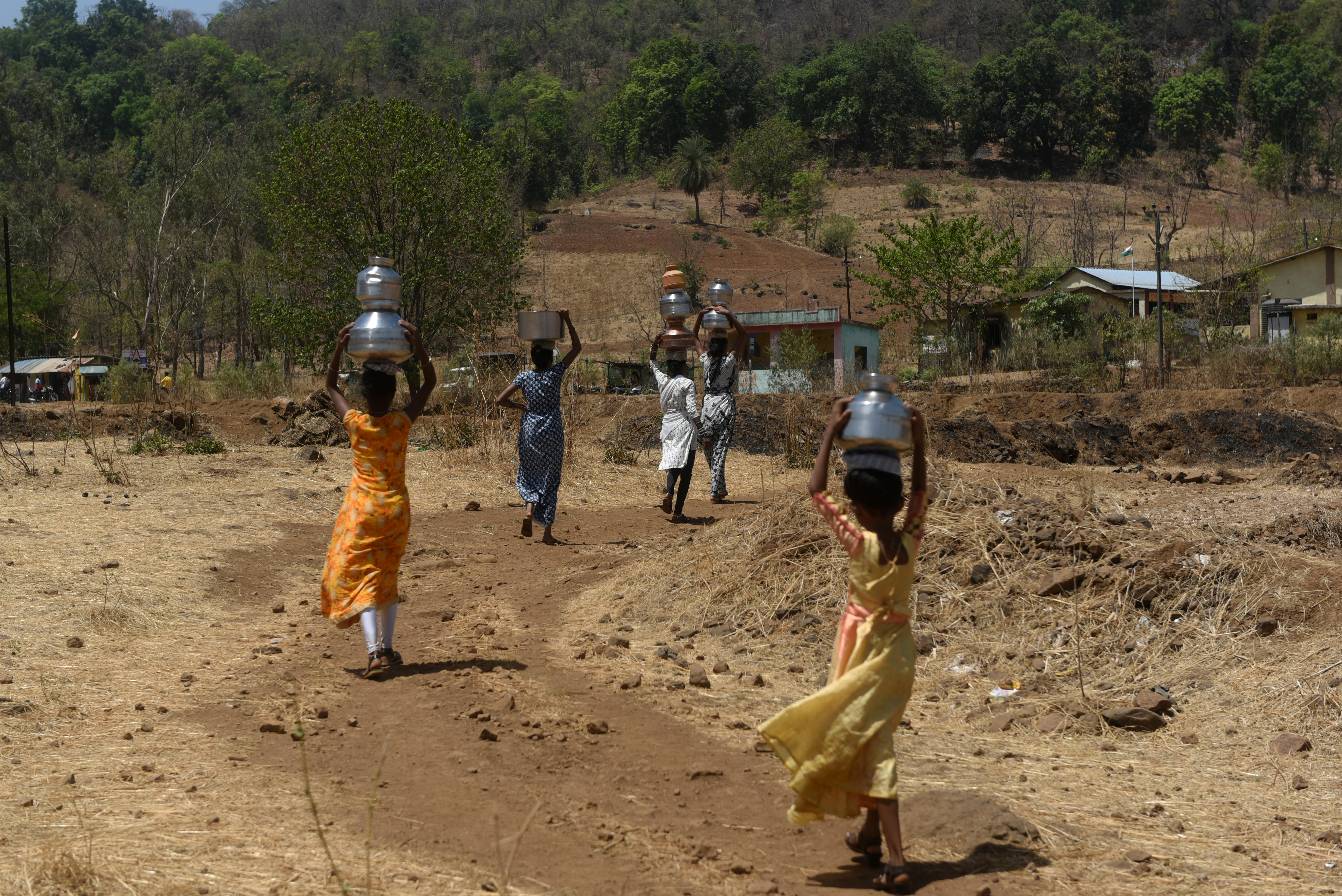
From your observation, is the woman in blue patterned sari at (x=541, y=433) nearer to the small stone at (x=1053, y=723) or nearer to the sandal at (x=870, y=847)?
the small stone at (x=1053, y=723)

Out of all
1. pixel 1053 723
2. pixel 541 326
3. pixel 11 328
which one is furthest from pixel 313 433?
pixel 1053 723

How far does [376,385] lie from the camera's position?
5020 mm

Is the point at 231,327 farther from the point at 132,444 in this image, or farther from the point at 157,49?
the point at 157,49

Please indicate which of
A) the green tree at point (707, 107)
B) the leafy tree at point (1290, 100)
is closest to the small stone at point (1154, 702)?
the leafy tree at point (1290, 100)

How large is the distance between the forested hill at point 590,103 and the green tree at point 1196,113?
0.73 feet

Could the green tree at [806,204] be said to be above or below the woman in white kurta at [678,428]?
above

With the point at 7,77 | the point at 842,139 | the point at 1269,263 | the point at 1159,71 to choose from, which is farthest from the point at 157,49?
the point at 1269,263

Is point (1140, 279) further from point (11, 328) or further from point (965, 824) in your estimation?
point (965, 824)

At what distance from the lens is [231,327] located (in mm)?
51000

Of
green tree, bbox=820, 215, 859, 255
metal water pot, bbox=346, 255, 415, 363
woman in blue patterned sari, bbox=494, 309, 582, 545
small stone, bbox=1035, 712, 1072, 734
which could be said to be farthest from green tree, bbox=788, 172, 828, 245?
small stone, bbox=1035, 712, 1072, 734

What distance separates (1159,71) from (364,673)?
10153 cm

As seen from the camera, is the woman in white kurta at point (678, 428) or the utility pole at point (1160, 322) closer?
the woman in white kurta at point (678, 428)

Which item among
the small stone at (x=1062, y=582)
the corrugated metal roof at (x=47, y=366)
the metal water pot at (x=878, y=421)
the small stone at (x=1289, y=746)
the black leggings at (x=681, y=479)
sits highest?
the corrugated metal roof at (x=47, y=366)

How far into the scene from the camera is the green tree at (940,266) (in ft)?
108
